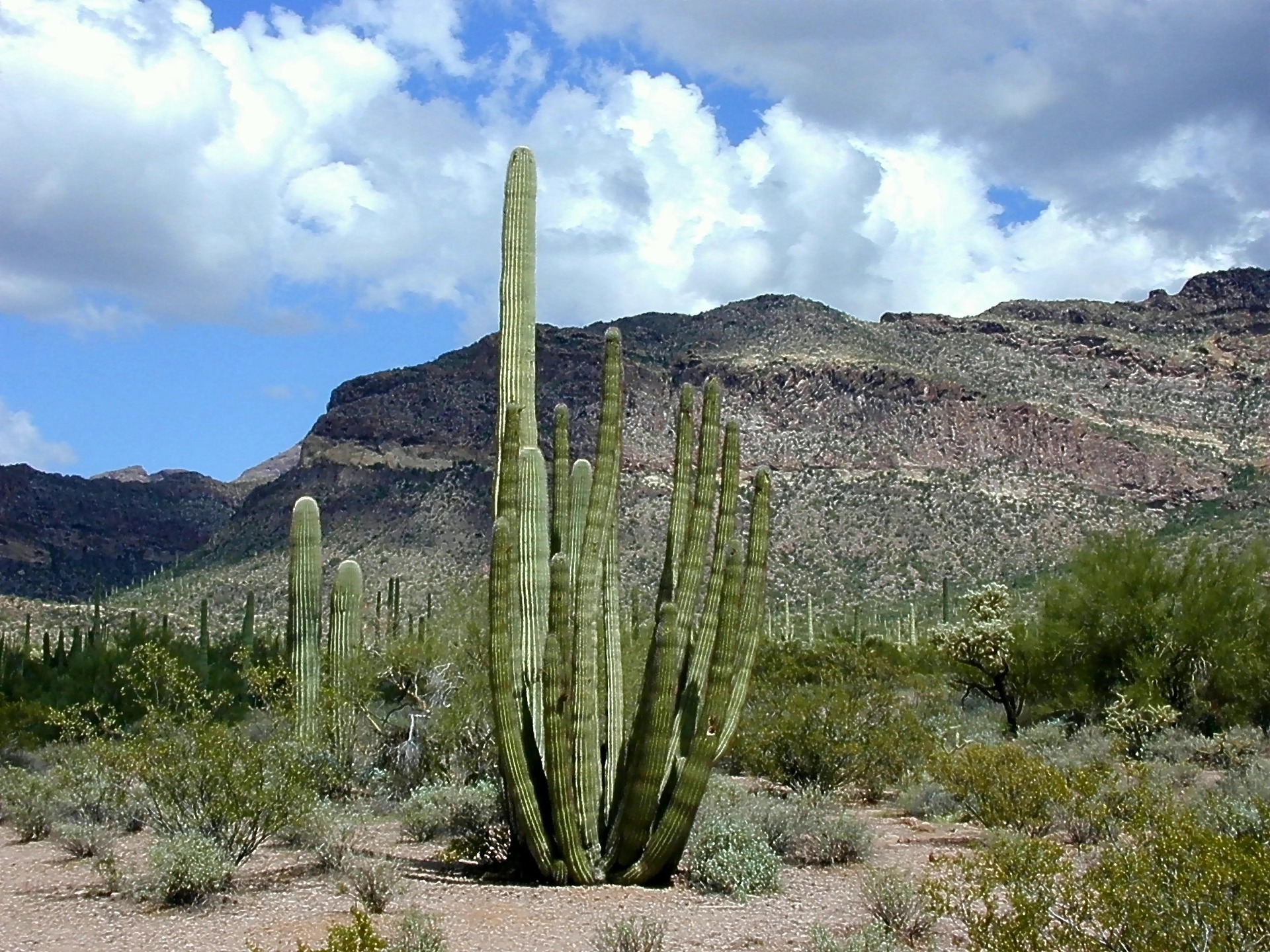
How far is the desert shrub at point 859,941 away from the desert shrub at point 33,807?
8961 mm

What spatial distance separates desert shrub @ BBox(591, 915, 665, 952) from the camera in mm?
7742

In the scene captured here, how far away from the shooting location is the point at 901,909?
29.5 ft

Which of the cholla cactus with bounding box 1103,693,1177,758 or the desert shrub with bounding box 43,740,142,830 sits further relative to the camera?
the cholla cactus with bounding box 1103,693,1177,758

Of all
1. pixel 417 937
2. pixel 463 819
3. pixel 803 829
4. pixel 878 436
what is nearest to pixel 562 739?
pixel 417 937

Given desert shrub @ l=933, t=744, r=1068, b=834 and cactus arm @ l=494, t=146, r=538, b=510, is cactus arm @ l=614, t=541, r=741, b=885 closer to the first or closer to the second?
cactus arm @ l=494, t=146, r=538, b=510

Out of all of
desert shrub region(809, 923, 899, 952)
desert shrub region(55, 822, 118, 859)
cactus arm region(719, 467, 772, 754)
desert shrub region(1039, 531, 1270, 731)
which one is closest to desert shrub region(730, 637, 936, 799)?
desert shrub region(1039, 531, 1270, 731)

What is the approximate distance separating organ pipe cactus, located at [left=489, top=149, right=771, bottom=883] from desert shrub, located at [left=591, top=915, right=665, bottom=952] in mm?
1682

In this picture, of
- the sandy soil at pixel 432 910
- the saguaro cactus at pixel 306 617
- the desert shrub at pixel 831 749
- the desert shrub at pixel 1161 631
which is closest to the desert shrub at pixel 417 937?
the sandy soil at pixel 432 910

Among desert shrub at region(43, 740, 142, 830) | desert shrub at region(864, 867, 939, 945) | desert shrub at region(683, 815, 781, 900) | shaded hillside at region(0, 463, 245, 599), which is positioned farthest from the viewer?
shaded hillside at region(0, 463, 245, 599)

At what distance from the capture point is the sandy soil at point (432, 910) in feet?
28.5

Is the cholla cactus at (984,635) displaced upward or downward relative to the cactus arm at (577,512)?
downward

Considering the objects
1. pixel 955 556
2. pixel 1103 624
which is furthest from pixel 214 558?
pixel 1103 624

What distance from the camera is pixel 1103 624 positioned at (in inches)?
865

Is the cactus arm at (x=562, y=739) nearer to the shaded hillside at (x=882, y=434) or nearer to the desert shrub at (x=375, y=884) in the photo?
the desert shrub at (x=375, y=884)
